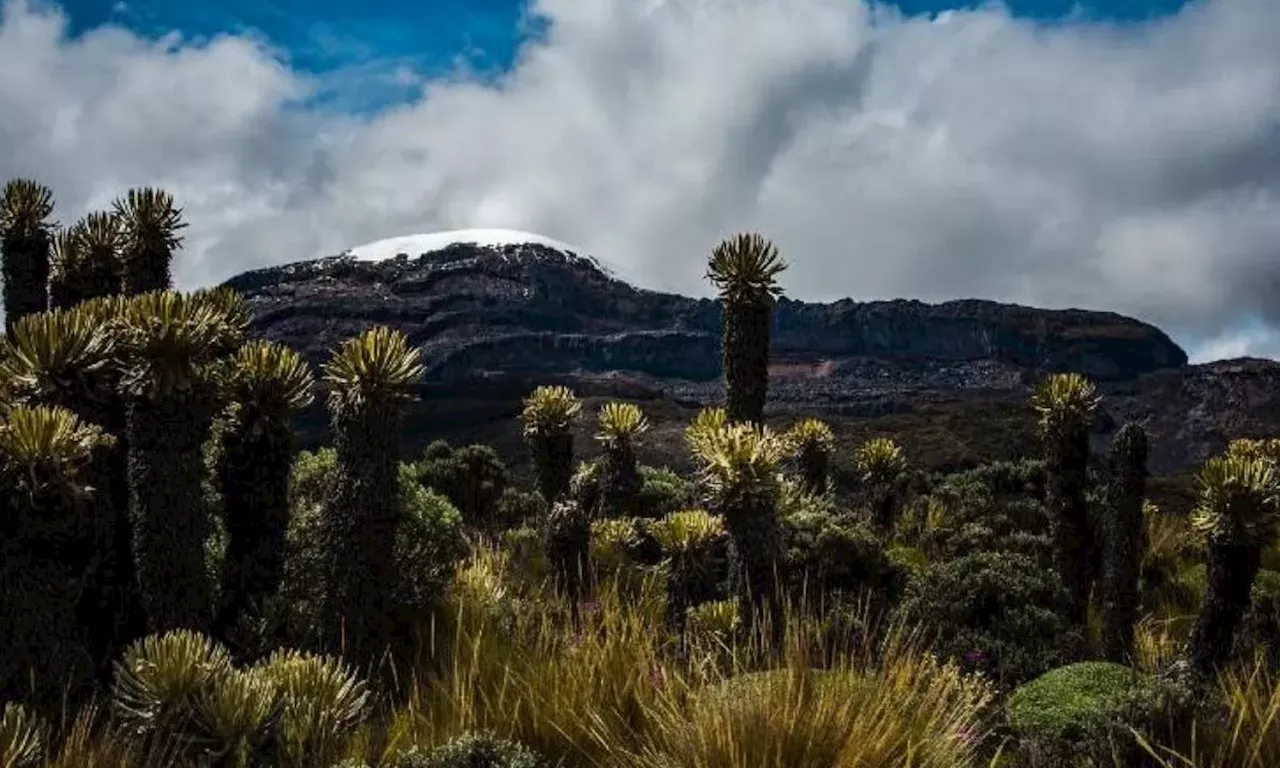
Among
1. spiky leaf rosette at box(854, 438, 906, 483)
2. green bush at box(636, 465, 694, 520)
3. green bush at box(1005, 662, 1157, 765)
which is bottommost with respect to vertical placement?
green bush at box(1005, 662, 1157, 765)

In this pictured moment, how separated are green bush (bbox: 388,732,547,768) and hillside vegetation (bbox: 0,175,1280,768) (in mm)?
15

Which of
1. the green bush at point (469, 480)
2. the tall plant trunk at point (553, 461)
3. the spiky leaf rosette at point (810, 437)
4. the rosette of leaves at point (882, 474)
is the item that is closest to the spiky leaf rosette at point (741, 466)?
the tall plant trunk at point (553, 461)

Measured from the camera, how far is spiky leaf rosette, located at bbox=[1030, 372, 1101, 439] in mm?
16188

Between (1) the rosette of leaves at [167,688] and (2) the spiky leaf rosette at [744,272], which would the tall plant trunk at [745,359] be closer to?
(2) the spiky leaf rosette at [744,272]

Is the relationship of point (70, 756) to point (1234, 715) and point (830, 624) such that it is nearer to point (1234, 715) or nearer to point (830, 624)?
point (1234, 715)

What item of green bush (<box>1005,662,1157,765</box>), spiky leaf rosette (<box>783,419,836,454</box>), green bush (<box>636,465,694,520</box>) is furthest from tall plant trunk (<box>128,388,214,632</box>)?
spiky leaf rosette (<box>783,419,836,454</box>)

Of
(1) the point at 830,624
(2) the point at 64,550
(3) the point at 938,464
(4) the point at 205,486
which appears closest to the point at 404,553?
(4) the point at 205,486

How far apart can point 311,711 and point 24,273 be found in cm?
1135

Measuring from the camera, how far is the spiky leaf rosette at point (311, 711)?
241 inches

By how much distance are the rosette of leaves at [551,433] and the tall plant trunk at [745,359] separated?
123 inches

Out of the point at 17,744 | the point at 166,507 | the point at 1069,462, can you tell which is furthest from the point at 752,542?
the point at 1069,462

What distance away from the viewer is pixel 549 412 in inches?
737

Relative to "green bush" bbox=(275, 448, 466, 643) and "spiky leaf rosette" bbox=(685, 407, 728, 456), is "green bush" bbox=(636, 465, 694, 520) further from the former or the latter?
"spiky leaf rosette" bbox=(685, 407, 728, 456)

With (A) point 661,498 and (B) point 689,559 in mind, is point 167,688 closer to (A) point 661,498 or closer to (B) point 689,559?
(B) point 689,559
